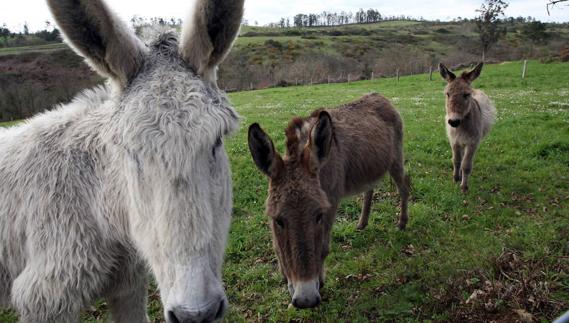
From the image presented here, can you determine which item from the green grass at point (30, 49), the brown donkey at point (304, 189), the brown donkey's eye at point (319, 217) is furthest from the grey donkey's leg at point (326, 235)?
the green grass at point (30, 49)

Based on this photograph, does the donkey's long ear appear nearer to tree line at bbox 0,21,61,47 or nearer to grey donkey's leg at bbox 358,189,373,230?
grey donkey's leg at bbox 358,189,373,230

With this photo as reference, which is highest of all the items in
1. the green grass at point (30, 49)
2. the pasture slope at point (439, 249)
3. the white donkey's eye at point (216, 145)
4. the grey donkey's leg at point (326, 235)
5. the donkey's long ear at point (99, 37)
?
the green grass at point (30, 49)

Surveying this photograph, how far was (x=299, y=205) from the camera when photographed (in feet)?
11.6

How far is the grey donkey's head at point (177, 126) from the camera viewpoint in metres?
1.73

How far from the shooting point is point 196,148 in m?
1.78

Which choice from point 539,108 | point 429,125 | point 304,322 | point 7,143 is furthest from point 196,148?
point 539,108

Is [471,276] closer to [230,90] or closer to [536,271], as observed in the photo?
[536,271]

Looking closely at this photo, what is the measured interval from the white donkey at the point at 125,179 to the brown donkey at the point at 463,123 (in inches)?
278

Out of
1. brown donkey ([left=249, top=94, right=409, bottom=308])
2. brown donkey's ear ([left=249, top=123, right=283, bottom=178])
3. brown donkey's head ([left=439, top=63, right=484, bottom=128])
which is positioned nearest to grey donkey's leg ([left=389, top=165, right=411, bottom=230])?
brown donkey ([left=249, top=94, right=409, bottom=308])

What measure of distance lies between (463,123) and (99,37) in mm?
8215

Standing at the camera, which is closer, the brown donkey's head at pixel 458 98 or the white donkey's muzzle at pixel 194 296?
the white donkey's muzzle at pixel 194 296

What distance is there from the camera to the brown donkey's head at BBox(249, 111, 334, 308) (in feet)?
11.1

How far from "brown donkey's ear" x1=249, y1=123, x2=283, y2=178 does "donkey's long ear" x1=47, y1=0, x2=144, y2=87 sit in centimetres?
164

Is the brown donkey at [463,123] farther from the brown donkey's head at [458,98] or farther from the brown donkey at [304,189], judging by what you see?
the brown donkey at [304,189]
